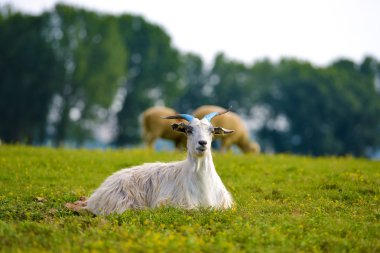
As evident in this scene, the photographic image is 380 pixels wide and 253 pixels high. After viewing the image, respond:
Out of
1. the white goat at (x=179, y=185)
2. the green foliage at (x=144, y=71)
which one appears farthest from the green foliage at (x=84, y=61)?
the white goat at (x=179, y=185)

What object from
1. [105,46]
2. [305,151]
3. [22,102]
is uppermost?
[105,46]

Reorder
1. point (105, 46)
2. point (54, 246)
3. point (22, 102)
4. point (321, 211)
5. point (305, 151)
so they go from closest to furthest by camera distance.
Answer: point (54, 246) → point (321, 211) → point (22, 102) → point (105, 46) → point (305, 151)

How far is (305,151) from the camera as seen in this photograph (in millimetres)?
60531

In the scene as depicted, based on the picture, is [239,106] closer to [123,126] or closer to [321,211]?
[123,126]

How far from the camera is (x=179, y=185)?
39.6 feet

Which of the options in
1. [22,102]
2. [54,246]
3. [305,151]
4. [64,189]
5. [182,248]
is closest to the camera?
[182,248]

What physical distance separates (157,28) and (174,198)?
168ft

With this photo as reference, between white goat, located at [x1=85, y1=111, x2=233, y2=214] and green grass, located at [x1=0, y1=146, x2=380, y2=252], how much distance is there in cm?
73

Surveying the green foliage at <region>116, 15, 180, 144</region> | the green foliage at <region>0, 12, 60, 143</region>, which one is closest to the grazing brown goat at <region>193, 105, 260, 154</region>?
the green foliage at <region>0, 12, 60, 143</region>

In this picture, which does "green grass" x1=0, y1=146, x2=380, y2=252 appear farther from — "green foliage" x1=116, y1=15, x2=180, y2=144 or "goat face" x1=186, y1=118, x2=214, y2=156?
"green foliage" x1=116, y1=15, x2=180, y2=144

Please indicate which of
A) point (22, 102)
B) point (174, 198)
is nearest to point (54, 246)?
point (174, 198)

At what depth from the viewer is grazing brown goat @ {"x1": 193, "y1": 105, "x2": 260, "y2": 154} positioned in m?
25.0

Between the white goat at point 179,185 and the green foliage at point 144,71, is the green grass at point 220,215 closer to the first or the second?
the white goat at point 179,185

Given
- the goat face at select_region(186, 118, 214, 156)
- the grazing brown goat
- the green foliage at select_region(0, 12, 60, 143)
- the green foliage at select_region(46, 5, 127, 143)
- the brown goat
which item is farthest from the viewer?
the green foliage at select_region(46, 5, 127, 143)
